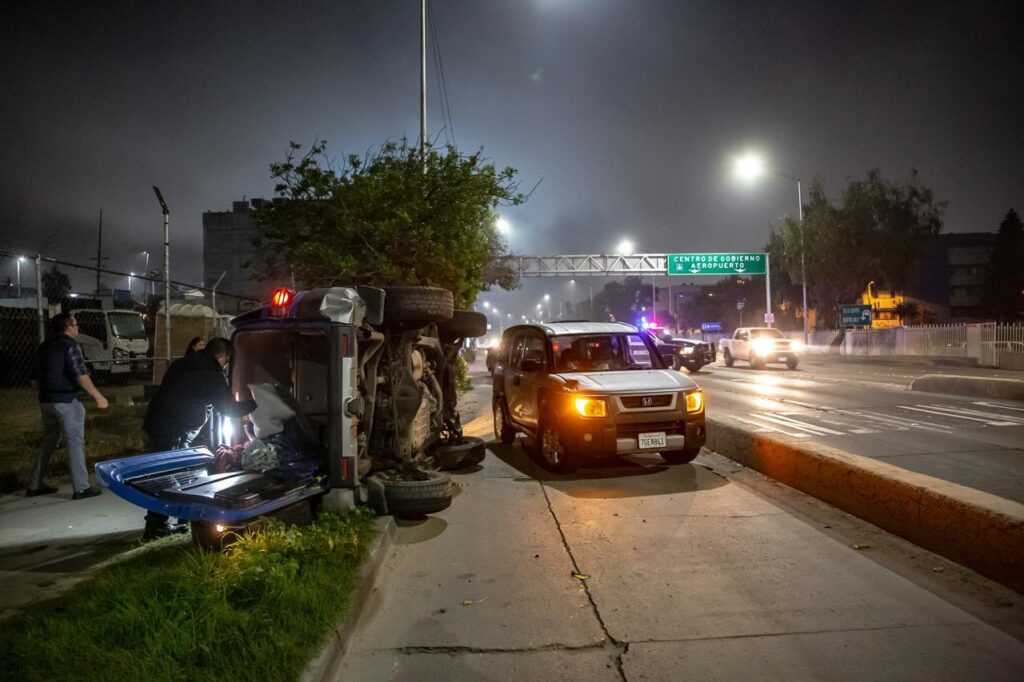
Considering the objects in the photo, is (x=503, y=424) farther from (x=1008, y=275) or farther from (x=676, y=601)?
(x=1008, y=275)

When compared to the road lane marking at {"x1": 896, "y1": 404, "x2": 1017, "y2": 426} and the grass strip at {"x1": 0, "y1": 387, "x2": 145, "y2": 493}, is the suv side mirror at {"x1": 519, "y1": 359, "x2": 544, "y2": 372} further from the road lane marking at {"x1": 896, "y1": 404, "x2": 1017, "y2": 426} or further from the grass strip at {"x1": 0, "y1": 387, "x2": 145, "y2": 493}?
the road lane marking at {"x1": 896, "y1": 404, "x2": 1017, "y2": 426}

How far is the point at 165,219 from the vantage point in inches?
431

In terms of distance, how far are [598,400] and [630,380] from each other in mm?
630

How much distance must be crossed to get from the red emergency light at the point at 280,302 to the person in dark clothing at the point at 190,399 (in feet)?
2.97

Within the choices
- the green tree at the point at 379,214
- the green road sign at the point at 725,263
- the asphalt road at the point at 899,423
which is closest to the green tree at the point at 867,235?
the green road sign at the point at 725,263

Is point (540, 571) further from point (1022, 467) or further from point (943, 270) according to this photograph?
point (943, 270)

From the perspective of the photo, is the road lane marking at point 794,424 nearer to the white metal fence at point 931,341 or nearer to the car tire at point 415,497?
the car tire at point 415,497

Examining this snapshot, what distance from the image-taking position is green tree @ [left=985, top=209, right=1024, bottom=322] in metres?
65.9

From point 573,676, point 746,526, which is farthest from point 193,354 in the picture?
point 746,526

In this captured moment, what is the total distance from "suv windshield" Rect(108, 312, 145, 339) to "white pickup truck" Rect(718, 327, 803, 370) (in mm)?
24477

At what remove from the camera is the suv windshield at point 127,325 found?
22.5 m

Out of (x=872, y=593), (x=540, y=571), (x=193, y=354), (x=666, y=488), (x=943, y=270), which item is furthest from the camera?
(x=943, y=270)

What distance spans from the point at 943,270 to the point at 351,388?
277 ft

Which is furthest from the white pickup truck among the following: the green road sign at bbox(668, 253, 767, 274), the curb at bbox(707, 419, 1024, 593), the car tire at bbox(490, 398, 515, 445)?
the curb at bbox(707, 419, 1024, 593)
